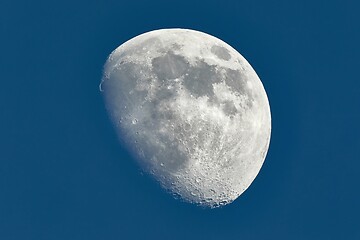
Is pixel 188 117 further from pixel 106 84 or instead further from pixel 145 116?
pixel 106 84

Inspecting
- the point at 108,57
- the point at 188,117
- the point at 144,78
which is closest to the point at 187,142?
the point at 188,117

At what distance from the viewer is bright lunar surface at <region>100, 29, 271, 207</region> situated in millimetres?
42062

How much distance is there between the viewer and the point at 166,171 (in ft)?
140

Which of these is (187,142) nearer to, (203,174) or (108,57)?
(203,174)

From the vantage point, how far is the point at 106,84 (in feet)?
145

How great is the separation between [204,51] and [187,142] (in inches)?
258

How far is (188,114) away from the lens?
138 feet

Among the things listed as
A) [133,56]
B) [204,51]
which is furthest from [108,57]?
[204,51]

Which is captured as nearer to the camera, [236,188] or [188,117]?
[188,117]

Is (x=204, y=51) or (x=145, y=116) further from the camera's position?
(x=204, y=51)

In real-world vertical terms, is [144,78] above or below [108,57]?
below

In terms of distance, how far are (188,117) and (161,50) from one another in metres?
5.06

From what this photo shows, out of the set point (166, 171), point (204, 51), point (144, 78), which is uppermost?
point (204, 51)

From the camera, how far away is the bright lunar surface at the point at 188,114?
42.1 meters
